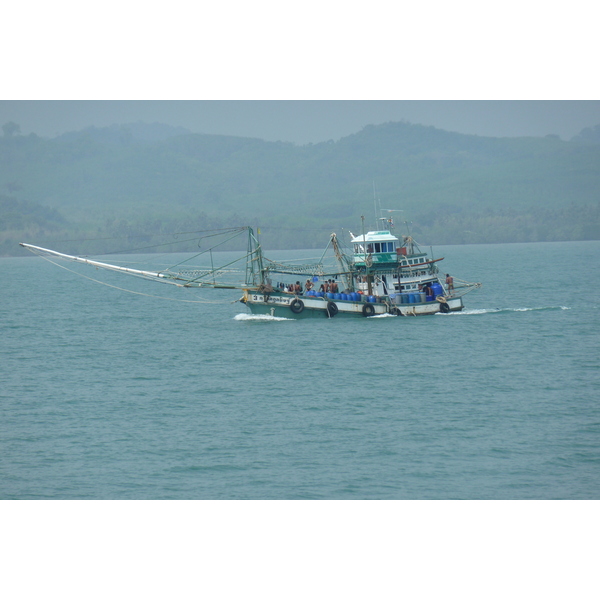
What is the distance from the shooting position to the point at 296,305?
72062 mm

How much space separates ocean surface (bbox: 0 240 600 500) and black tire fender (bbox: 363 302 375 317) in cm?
71

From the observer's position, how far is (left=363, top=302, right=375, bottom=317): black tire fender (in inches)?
2842

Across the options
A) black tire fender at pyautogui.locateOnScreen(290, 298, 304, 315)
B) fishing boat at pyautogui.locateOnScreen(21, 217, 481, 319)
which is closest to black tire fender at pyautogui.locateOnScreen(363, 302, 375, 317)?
fishing boat at pyautogui.locateOnScreen(21, 217, 481, 319)

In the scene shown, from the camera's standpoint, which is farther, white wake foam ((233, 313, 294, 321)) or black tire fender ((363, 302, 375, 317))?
white wake foam ((233, 313, 294, 321))

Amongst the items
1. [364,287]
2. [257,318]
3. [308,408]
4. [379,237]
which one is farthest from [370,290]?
[308,408]

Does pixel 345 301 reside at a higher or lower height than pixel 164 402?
higher

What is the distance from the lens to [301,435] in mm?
40281

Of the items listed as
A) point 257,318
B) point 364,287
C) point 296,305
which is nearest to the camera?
point 296,305

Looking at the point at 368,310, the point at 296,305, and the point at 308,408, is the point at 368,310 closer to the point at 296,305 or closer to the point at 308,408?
the point at 296,305

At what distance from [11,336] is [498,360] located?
44475mm

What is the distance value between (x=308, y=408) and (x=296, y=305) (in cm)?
2731

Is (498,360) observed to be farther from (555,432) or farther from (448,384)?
(555,432)

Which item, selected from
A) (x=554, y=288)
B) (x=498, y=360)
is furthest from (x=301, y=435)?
(x=554, y=288)

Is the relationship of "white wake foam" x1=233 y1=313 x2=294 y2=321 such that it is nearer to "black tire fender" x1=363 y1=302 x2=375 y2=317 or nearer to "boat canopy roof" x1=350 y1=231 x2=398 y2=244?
"black tire fender" x1=363 y1=302 x2=375 y2=317
